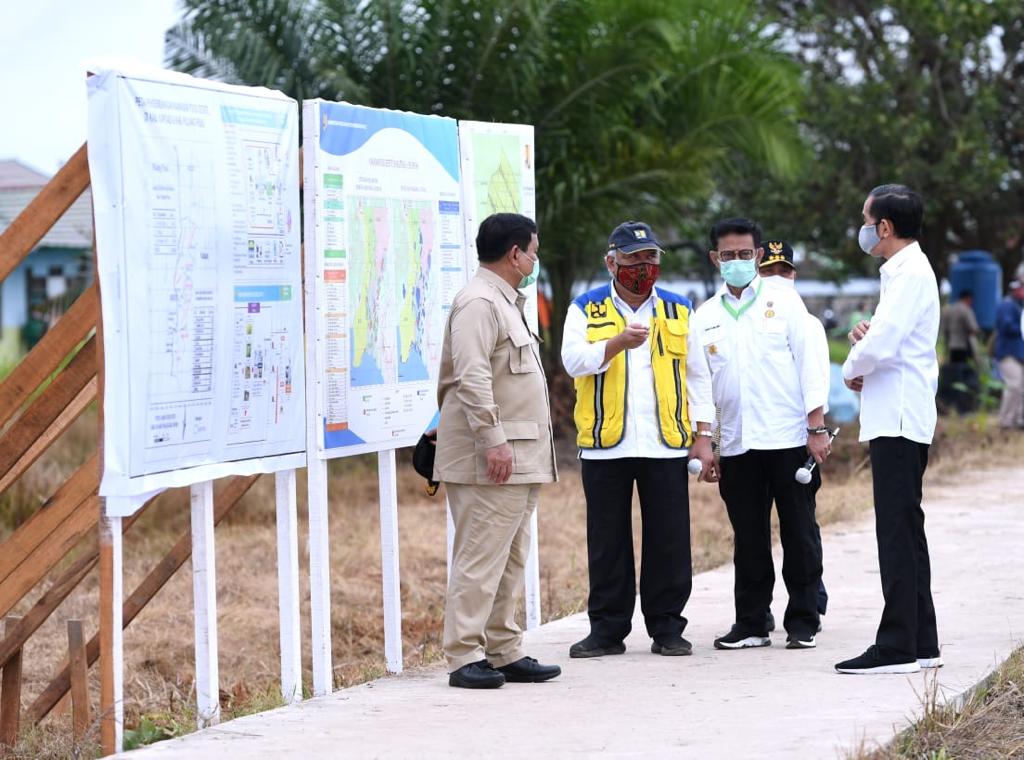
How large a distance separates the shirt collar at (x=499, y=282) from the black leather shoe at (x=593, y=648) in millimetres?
1684

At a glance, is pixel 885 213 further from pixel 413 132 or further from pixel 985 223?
pixel 985 223

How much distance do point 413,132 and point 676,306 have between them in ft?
4.64

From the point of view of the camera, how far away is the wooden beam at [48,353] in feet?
18.2

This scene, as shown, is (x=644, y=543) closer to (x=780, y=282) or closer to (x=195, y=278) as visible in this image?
(x=780, y=282)

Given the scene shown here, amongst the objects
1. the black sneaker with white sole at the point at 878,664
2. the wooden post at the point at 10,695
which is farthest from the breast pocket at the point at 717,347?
the wooden post at the point at 10,695

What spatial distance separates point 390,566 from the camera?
684cm

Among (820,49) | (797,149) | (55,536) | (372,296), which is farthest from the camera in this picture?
(820,49)

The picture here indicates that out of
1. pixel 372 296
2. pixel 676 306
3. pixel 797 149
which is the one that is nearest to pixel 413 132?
pixel 372 296

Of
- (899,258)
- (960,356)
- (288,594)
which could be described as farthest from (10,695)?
(960,356)

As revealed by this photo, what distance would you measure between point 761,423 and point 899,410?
913 millimetres

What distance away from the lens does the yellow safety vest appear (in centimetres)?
681

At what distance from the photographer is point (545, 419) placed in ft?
20.8

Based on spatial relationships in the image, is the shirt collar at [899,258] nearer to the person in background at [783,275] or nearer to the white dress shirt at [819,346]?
the white dress shirt at [819,346]

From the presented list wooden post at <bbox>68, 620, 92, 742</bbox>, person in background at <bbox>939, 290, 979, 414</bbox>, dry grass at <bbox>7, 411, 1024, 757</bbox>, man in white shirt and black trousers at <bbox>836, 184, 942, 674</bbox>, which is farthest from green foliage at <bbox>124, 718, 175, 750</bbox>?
person in background at <bbox>939, 290, 979, 414</bbox>
